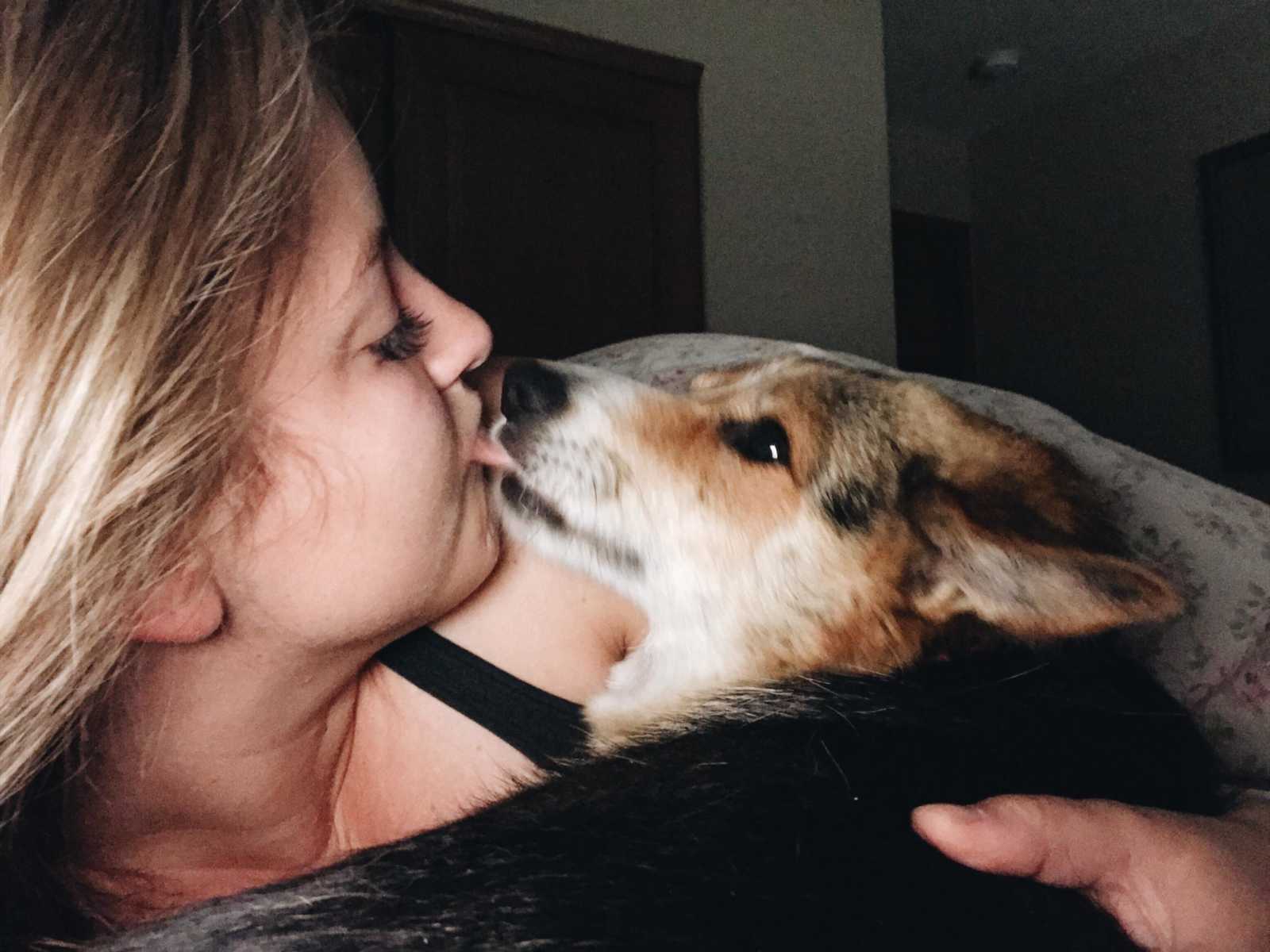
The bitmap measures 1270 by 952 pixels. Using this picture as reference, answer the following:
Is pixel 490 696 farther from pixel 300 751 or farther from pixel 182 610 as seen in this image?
pixel 182 610

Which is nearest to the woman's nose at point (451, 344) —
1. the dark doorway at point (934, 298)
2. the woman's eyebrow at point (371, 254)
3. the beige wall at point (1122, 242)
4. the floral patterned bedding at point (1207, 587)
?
the woman's eyebrow at point (371, 254)

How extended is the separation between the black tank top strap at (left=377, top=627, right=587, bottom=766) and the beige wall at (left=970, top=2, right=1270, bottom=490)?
4962mm

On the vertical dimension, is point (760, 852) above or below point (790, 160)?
below

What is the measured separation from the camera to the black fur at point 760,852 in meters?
0.55

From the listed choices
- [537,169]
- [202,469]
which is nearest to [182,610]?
[202,469]

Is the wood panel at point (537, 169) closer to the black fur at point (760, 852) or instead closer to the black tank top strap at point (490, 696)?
the black tank top strap at point (490, 696)

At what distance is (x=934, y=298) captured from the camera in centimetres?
633

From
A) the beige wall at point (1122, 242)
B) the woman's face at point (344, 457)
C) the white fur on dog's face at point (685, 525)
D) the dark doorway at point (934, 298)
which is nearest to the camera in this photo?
the woman's face at point (344, 457)

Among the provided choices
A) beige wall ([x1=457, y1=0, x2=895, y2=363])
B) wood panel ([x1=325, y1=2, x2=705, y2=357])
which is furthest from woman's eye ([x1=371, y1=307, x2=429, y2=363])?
beige wall ([x1=457, y1=0, x2=895, y2=363])

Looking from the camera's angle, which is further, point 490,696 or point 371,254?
point 490,696

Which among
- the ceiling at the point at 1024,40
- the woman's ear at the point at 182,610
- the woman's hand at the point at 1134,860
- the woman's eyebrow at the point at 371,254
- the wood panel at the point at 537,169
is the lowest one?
the woman's hand at the point at 1134,860

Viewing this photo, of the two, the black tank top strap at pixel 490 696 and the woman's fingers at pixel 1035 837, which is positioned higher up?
the black tank top strap at pixel 490 696

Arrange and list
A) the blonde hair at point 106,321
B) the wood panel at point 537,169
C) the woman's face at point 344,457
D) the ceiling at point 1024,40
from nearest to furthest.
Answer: the blonde hair at point 106,321 → the woman's face at point 344,457 → the wood panel at point 537,169 → the ceiling at point 1024,40

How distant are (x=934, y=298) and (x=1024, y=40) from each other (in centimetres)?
185
